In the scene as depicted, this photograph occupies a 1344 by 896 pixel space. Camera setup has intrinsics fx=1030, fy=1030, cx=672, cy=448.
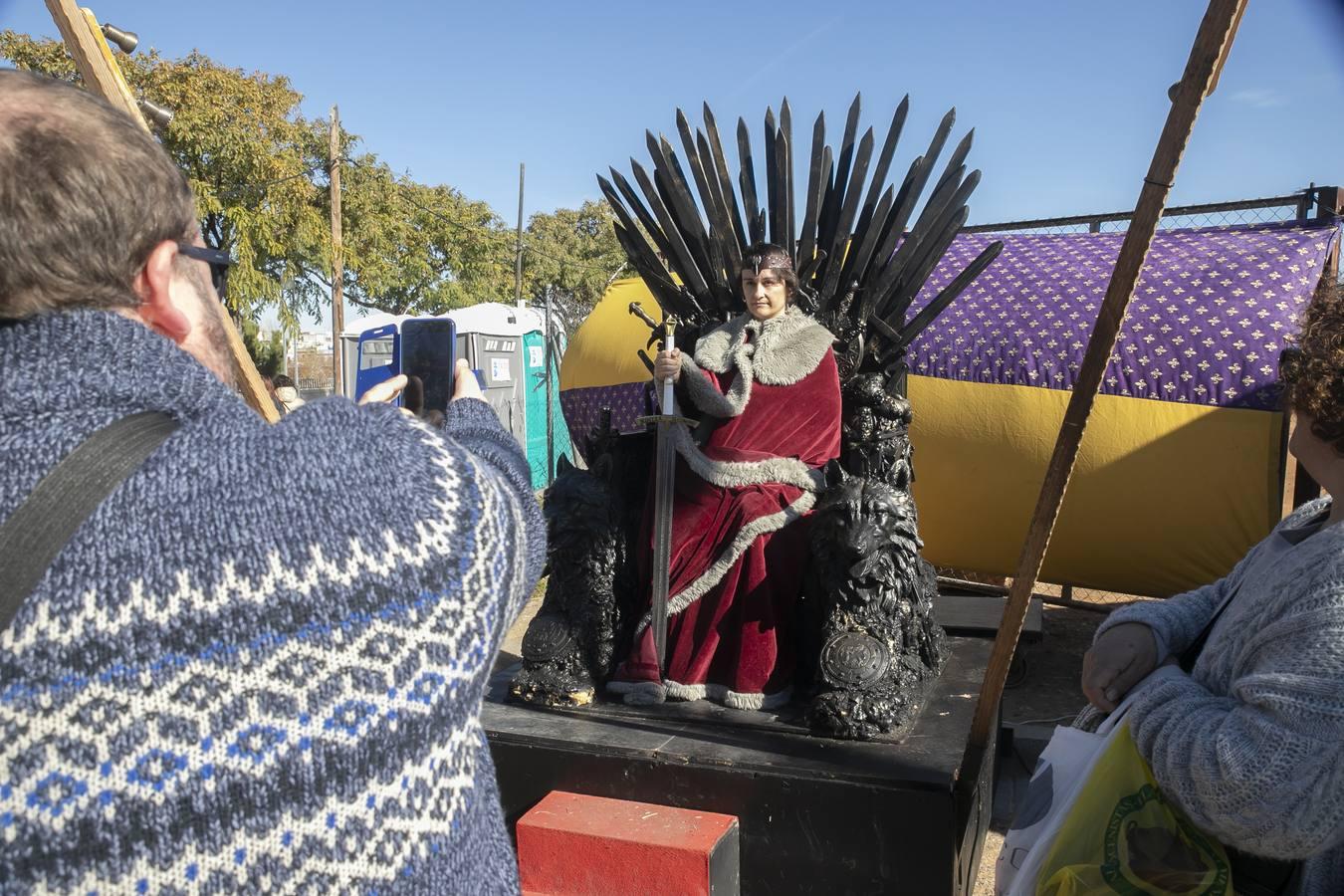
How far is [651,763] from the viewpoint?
3344 mm

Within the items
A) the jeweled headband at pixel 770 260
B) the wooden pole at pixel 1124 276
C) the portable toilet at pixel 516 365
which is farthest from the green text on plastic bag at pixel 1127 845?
the portable toilet at pixel 516 365

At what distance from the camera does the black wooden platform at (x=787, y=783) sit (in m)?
3.07

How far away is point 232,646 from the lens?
2.93 feet

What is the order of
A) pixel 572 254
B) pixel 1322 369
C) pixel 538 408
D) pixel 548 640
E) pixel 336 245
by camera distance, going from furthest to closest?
pixel 572 254 < pixel 336 245 < pixel 538 408 < pixel 548 640 < pixel 1322 369

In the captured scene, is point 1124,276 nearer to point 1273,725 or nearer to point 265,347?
point 1273,725

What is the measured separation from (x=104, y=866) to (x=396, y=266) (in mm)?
20793

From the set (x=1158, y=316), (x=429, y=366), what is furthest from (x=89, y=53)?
(x=1158, y=316)

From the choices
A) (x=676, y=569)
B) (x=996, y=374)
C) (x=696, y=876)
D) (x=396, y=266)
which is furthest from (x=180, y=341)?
(x=396, y=266)

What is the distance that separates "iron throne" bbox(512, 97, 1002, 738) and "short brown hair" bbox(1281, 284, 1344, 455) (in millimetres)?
1924

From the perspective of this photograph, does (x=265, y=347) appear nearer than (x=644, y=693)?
No

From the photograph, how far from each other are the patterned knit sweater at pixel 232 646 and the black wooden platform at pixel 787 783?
7.63ft

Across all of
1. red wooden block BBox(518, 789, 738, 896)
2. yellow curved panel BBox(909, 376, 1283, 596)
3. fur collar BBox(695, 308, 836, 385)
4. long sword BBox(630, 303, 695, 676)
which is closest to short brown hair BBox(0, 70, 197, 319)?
red wooden block BBox(518, 789, 738, 896)

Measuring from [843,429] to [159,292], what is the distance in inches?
134

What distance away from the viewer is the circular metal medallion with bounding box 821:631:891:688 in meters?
3.43
